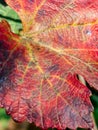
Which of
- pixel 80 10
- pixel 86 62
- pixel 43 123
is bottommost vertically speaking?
pixel 43 123

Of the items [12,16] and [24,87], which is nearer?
[24,87]

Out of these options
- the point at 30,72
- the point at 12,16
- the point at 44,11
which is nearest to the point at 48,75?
the point at 30,72

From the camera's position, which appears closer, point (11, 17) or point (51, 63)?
point (51, 63)

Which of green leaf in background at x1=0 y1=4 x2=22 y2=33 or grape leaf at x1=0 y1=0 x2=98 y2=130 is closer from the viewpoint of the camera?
grape leaf at x1=0 y1=0 x2=98 y2=130

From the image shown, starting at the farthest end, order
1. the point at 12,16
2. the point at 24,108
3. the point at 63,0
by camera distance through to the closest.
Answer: the point at 12,16 → the point at 63,0 → the point at 24,108

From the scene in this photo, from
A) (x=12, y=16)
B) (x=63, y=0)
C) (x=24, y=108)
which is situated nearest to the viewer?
(x=24, y=108)

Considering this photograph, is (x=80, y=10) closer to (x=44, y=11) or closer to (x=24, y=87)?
(x=44, y=11)

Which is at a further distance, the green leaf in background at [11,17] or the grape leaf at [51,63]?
the green leaf in background at [11,17]

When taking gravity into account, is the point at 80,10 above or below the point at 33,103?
above
